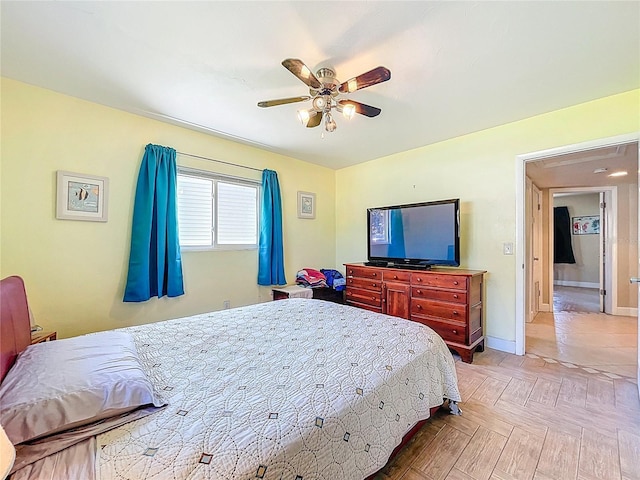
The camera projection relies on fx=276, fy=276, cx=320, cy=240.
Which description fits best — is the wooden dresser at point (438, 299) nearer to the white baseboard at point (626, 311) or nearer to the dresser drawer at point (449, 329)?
the dresser drawer at point (449, 329)

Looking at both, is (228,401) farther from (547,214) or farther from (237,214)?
(547,214)

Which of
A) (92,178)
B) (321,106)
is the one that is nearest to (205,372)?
(321,106)

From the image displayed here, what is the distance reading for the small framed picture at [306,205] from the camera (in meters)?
4.33

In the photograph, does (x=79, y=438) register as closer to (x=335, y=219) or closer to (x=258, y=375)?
(x=258, y=375)

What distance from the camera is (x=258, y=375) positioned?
4.11 ft

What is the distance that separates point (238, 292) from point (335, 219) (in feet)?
7.12

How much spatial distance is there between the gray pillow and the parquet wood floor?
1314 mm

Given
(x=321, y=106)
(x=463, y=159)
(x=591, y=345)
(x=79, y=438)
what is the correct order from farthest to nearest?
(x=463, y=159) < (x=591, y=345) < (x=321, y=106) < (x=79, y=438)

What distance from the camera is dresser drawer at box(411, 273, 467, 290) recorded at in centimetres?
279

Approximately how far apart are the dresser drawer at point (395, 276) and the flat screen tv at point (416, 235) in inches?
8.7

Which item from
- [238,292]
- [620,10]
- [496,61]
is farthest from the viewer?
[238,292]

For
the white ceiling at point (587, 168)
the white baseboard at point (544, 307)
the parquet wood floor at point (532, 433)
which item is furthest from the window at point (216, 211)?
the white baseboard at point (544, 307)

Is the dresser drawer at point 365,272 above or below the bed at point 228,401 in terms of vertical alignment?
above

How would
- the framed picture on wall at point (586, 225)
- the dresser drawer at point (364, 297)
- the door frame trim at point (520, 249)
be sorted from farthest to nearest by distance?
the framed picture on wall at point (586, 225) → the dresser drawer at point (364, 297) → the door frame trim at point (520, 249)
